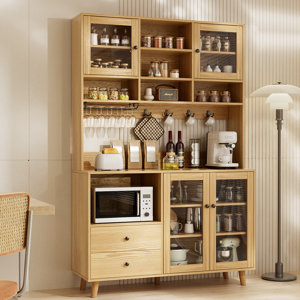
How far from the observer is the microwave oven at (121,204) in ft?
15.0

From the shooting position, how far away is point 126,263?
4.55m

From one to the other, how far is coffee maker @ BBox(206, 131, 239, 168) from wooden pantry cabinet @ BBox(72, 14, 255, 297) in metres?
0.13

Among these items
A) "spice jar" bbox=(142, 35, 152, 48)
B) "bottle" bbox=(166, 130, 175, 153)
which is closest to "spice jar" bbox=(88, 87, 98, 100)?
"spice jar" bbox=(142, 35, 152, 48)

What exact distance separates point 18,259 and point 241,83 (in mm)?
2415

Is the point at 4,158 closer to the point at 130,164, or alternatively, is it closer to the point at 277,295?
the point at 130,164

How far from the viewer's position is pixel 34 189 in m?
4.75

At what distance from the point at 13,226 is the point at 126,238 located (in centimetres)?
192

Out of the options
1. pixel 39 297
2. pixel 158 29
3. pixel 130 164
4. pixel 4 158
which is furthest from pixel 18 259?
pixel 158 29

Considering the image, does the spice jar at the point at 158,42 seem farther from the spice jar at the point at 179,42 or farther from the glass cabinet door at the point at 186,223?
the glass cabinet door at the point at 186,223

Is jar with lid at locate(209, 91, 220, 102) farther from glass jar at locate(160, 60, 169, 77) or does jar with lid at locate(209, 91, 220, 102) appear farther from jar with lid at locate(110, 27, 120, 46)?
jar with lid at locate(110, 27, 120, 46)

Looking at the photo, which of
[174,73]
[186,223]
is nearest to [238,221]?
[186,223]

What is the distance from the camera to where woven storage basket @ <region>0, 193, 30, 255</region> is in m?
2.68

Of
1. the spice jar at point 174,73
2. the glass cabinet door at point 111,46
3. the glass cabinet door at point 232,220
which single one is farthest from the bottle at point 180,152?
the glass cabinet door at point 111,46

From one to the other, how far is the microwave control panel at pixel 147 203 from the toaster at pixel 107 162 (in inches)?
11.3
